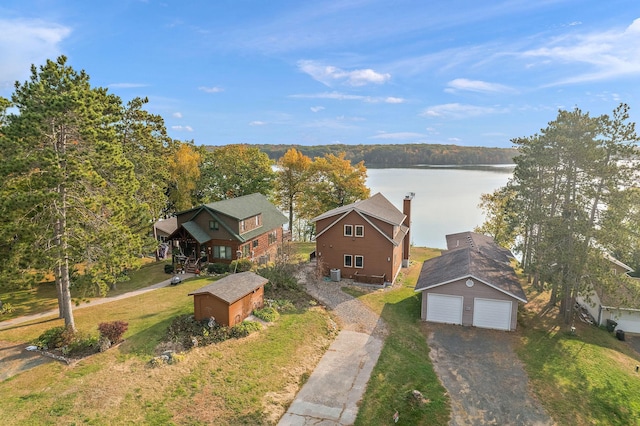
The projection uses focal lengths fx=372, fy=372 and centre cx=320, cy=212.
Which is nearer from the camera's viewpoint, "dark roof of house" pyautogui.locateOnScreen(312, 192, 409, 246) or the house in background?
"dark roof of house" pyautogui.locateOnScreen(312, 192, 409, 246)

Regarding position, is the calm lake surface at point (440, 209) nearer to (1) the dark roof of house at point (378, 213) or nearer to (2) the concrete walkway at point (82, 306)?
(1) the dark roof of house at point (378, 213)

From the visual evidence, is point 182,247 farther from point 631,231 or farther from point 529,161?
point 631,231

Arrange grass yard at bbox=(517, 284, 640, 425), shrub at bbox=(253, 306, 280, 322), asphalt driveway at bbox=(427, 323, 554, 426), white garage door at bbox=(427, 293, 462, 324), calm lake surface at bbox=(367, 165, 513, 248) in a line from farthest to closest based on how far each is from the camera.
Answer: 1. calm lake surface at bbox=(367, 165, 513, 248)
2. white garage door at bbox=(427, 293, 462, 324)
3. shrub at bbox=(253, 306, 280, 322)
4. grass yard at bbox=(517, 284, 640, 425)
5. asphalt driveway at bbox=(427, 323, 554, 426)

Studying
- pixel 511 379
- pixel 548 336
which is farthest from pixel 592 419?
pixel 548 336

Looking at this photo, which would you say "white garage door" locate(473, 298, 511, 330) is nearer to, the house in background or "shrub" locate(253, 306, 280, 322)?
"shrub" locate(253, 306, 280, 322)

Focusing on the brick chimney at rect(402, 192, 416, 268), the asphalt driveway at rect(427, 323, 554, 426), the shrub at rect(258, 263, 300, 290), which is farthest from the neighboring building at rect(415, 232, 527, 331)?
the brick chimney at rect(402, 192, 416, 268)

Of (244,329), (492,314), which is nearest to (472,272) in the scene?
(492,314)
